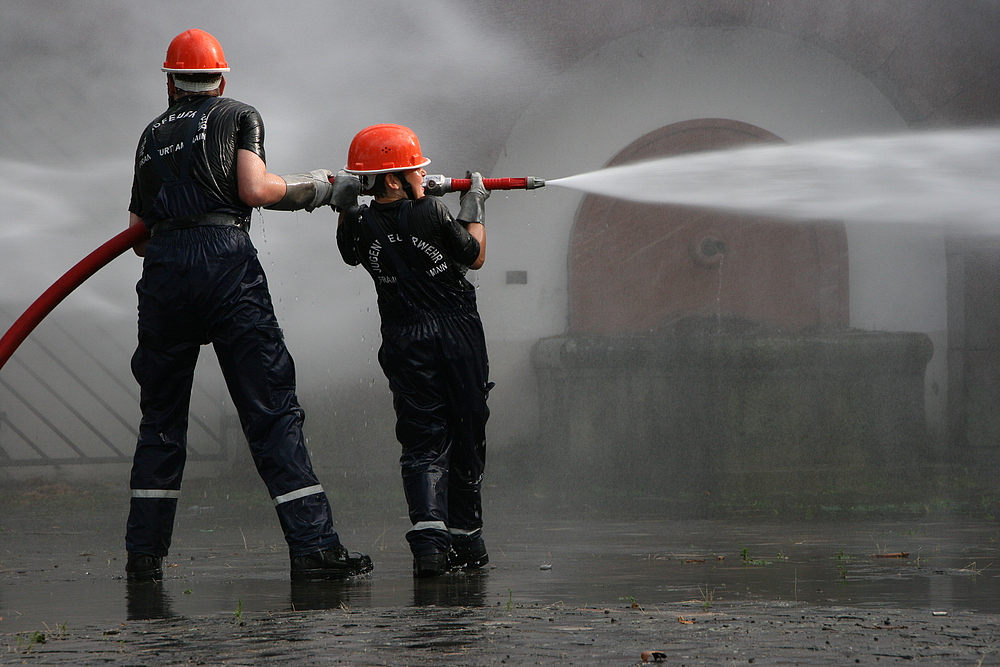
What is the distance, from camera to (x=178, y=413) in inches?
163

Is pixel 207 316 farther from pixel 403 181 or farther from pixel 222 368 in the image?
pixel 403 181

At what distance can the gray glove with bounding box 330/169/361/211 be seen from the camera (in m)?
4.40

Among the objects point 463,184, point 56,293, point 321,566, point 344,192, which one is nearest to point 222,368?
point 321,566

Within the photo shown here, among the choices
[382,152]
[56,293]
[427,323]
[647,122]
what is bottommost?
[427,323]

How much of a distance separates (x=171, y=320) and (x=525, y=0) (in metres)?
5.79

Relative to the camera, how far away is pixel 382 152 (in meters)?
4.23

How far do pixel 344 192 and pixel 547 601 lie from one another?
1.80m

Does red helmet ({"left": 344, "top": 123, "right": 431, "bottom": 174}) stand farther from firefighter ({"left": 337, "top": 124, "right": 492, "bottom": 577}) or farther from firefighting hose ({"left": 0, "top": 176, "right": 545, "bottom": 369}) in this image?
firefighting hose ({"left": 0, "top": 176, "right": 545, "bottom": 369})

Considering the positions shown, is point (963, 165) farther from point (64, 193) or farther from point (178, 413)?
point (178, 413)

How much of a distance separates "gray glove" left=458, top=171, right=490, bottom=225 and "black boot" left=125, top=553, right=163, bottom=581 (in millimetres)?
1589

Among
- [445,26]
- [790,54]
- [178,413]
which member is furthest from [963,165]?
[178,413]

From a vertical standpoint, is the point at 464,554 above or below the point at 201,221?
below

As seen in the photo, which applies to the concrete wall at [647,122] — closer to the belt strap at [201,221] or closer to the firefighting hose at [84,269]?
the firefighting hose at [84,269]

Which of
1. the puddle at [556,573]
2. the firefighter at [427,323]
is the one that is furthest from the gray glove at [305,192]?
the puddle at [556,573]
